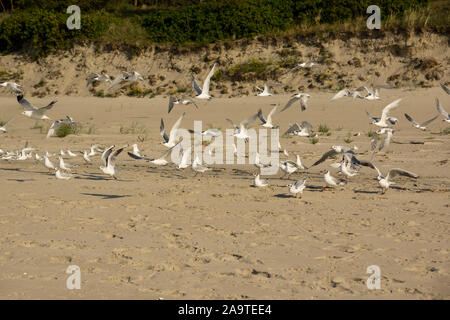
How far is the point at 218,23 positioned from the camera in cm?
2441

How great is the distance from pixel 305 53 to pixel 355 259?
1710 centimetres

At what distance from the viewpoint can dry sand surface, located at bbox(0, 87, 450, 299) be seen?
214 inches

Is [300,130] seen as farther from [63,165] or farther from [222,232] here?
[222,232]

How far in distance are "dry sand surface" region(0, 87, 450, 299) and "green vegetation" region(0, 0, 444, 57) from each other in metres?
11.2

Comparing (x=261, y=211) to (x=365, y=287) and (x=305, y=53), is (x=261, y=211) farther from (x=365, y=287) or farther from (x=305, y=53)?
(x=305, y=53)

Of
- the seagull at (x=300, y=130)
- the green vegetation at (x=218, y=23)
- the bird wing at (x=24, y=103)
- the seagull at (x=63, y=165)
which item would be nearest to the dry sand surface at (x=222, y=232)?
the seagull at (x=63, y=165)

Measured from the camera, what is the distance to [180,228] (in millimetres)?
7285

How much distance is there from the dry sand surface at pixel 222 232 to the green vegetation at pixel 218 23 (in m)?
11.2

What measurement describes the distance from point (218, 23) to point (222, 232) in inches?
717

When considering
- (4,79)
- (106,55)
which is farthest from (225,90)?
(4,79)

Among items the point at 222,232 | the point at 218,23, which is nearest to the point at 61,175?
the point at 222,232
